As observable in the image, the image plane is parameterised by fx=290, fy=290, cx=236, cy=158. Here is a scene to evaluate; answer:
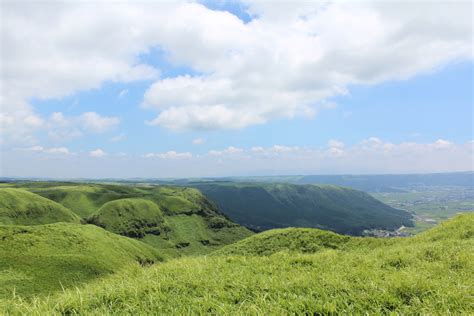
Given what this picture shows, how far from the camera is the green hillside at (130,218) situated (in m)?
143

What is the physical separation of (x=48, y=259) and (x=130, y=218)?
128 meters

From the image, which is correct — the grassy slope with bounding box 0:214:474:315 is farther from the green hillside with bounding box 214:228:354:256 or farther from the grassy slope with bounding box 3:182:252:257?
the grassy slope with bounding box 3:182:252:257

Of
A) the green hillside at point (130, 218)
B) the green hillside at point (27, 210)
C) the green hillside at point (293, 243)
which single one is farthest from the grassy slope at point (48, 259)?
the green hillside at point (130, 218)

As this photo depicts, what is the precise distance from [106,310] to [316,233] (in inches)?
1073

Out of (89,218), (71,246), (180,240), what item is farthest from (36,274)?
(180,240)

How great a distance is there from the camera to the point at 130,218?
508 feet

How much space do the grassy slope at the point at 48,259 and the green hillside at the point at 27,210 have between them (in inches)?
3392

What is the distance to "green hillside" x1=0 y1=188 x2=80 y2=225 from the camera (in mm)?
111250

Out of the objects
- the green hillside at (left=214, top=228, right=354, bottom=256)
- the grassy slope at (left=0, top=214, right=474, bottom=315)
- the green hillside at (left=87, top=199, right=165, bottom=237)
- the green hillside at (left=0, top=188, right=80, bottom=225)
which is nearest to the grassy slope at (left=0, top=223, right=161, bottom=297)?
the green hillside at (left=214, top=228, right=354, bottom=256)

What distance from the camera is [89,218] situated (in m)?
144

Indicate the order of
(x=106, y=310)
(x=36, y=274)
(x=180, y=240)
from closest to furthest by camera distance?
(x=106, y=310), (x=36, y=274), (x=180, y=240)

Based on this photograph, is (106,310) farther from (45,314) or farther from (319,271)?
(319,271)

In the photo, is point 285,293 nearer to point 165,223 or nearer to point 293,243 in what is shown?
point 293,243

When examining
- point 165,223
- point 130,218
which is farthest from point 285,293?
point 165,223
